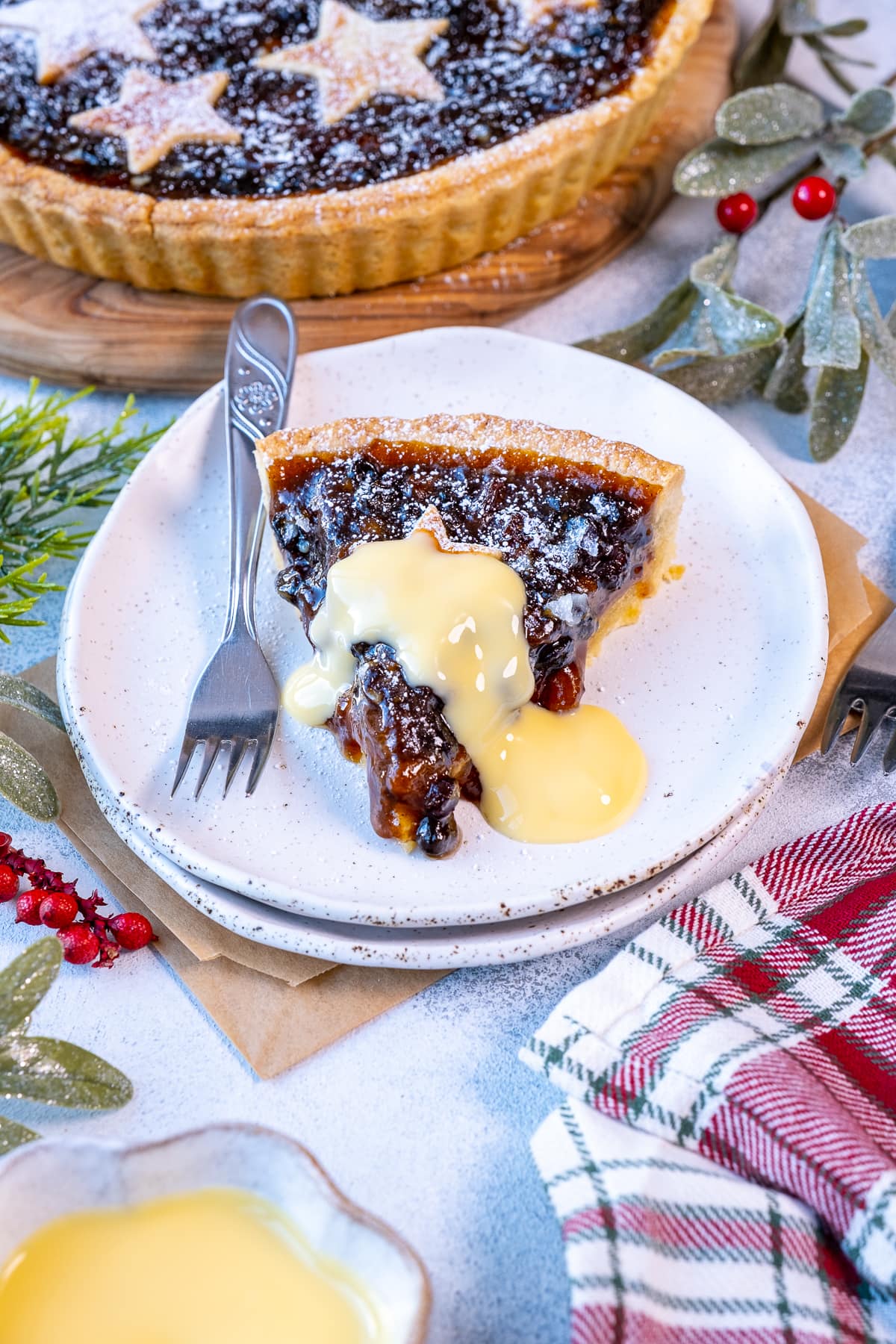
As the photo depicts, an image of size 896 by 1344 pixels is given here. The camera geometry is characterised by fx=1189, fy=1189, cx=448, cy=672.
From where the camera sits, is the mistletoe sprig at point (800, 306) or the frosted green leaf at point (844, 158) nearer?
the mistletoe sprig at point (800, 306)

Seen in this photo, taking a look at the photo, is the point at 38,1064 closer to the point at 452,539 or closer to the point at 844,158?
the point at 452,539

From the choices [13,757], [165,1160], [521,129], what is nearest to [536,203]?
[521,129]

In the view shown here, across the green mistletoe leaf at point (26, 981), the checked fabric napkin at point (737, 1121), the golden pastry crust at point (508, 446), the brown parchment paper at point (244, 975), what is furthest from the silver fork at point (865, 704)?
the green mistletoe leaf at point (26, 981)

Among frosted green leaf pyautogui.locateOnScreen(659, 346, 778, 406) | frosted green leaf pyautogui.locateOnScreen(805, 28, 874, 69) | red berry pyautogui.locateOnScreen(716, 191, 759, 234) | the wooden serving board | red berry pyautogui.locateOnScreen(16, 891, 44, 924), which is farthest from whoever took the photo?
frosted green leaf pyautogui.locateOnScreen(805, 28, 874, 69)

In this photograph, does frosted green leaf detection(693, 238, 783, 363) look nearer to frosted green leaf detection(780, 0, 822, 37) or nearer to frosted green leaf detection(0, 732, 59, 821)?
frosted green leaf detection(780, 0, 822, 37)

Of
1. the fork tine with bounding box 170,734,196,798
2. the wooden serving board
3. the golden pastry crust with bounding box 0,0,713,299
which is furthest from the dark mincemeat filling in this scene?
the fork tine with bounding box 170,734,196,798

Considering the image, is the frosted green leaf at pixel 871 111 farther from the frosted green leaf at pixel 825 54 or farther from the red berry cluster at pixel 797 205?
the frosted green leaf at pixel 825 54

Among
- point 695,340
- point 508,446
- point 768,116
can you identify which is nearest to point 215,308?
point 508,446
